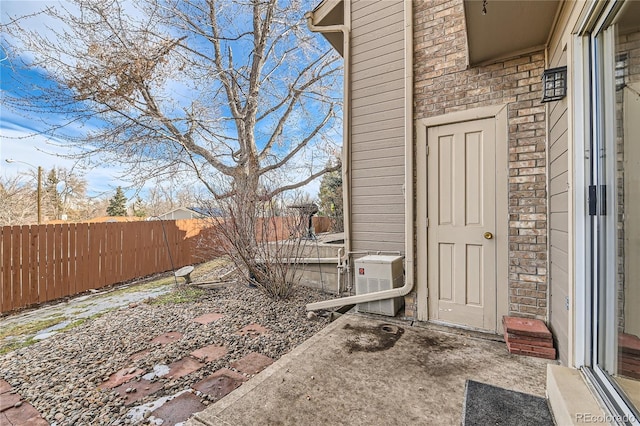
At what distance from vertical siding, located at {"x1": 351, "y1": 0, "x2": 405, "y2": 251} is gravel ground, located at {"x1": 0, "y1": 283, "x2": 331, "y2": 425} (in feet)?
5.31

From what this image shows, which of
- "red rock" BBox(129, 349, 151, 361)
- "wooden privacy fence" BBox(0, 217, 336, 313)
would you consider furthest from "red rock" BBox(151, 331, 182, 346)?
"wooden privacy fence" BBox(0, 217, 336, 313)

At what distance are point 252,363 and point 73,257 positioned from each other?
210 inches

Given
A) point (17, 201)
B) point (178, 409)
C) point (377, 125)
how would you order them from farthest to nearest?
point (17, 201) → point (377, 125) → point (178, 409)

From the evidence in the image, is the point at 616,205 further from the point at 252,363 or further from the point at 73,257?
the point at 73,257

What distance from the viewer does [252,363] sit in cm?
284

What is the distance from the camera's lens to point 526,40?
2754mm

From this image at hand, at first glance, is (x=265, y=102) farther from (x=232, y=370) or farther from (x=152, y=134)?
(x=232, y=370)

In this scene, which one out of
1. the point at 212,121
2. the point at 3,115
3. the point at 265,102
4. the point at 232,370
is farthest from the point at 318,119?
the point at 232,370

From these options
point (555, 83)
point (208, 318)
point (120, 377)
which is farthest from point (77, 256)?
point (555, 83)

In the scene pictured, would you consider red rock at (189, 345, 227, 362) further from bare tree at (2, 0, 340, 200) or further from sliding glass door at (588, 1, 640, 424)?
bare tree at (2, 0, 340, 200)

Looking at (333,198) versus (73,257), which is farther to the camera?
(333,198)

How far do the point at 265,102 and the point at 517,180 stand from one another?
9.77 metres

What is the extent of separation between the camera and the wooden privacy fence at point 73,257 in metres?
5.01

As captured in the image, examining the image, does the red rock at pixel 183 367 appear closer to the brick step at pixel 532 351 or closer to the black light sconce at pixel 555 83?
the brick step at pixel 532 351
